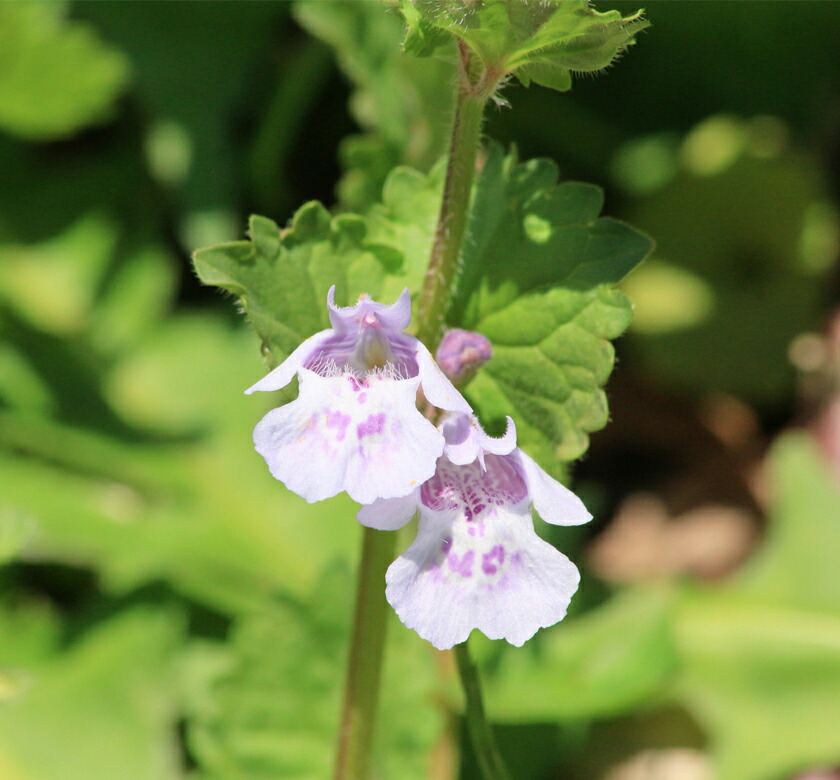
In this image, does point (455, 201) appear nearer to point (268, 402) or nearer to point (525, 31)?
point (525, 31)

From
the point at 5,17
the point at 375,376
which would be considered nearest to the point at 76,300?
the point at 5,17

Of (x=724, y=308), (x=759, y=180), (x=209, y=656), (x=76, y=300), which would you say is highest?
(x=759, y=180)

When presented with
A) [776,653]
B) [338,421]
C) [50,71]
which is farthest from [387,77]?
[776,653]

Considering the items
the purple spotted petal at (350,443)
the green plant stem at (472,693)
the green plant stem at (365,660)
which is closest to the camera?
the purple spotted petal at (350,443)

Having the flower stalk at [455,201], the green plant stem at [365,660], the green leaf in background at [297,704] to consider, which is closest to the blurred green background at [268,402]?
the green leaf in background at [297,704]

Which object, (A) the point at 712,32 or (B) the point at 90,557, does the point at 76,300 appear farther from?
(A) the point at 712,32

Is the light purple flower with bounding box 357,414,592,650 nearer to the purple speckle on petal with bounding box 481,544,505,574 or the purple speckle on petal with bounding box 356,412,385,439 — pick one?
the purple speckle on petal with bounding box 481,544,505,574

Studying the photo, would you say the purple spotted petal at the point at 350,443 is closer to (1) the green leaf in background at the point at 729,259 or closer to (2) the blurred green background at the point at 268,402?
(2) the blurred green background at the point at 268,402
